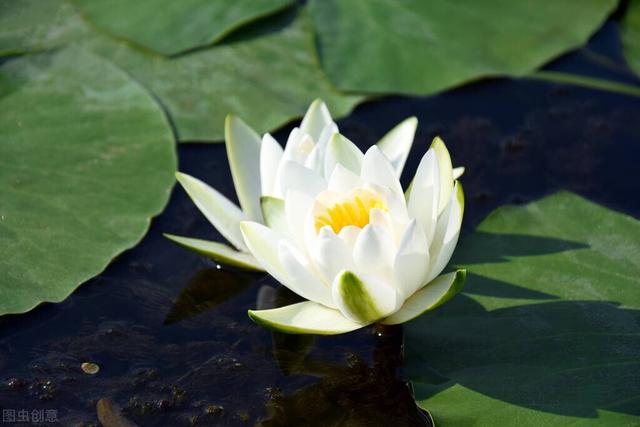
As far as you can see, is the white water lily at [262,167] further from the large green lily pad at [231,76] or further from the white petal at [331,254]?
the large green lily pad at [231,76]

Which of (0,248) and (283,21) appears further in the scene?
(283,21)

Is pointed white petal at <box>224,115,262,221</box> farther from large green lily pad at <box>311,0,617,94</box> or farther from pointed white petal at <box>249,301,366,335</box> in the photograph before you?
large green lily pad at <box>311,0,617,94</box>

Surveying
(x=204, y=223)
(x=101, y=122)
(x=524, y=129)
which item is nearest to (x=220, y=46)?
(x=101, y=122)

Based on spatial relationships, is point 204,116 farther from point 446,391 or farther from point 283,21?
point 446,391

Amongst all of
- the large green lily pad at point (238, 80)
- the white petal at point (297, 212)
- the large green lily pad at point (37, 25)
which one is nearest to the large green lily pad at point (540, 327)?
the white petal at point (297, 212)

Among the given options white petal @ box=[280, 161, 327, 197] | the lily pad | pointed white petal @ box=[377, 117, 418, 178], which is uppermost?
white petal @ box=[280, 161, 327, 197]

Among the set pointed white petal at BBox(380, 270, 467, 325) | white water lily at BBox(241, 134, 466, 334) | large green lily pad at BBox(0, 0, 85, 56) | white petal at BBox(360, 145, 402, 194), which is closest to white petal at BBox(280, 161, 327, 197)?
white water lily at BBox(241, 134, 466, 334)
